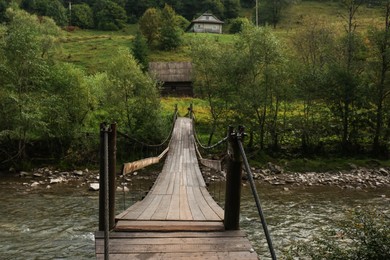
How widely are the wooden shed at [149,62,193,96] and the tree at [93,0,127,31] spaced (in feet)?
94.0

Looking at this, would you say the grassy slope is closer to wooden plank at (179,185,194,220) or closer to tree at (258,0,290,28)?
tree at (258,0,290,28)

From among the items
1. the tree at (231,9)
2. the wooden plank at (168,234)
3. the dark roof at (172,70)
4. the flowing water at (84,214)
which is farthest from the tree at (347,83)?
the tree at (231,9)

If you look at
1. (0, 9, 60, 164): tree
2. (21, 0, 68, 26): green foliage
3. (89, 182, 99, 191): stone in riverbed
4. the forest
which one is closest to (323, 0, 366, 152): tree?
the forest

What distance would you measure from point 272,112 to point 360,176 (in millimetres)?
7409

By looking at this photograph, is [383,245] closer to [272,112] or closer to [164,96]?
[272,112]

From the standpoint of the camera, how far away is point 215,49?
87.4 feet

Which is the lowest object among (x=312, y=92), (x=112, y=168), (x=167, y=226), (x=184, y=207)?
(x=184, y=207)

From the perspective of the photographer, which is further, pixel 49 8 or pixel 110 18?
pixel 110 18

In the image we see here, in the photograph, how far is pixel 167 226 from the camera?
4621 mm

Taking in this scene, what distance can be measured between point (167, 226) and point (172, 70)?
122ft

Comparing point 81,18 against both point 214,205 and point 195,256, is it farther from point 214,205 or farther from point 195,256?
point 195,256

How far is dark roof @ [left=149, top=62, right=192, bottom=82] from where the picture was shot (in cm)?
4006

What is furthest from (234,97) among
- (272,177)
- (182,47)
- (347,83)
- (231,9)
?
(231,9)

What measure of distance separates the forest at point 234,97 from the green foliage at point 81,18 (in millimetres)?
41962
